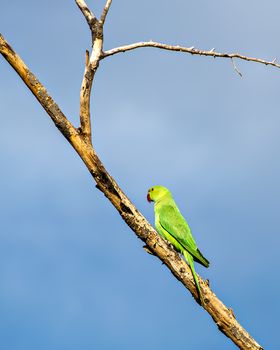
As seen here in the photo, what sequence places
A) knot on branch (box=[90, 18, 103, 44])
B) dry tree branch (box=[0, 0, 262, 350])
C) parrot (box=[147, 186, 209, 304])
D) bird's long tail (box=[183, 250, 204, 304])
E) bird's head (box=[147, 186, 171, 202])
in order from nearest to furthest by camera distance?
dry tree branch (box=[0, 0, 262, 350]), bird's long tail (box=[183, 250, 204, 304]), knot on branch (box=[90, 18, 103, 44]), parrot (box=[147, 186, 209, 304]), bird's head (box=[147, 186, 171, 202])

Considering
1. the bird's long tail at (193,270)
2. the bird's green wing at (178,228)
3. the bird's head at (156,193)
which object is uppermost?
the bird's head at (156,193)

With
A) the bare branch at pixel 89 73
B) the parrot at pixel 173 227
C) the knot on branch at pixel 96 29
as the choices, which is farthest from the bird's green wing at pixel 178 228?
the knot on branch at pixel 96 29

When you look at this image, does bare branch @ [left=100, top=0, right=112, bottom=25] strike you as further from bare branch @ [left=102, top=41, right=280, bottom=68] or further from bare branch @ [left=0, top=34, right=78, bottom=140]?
bare branch @ [left=0, top=34, right=78, bottom=140]

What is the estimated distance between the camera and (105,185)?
6.84 metres

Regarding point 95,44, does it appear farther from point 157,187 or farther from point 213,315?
point 213,315

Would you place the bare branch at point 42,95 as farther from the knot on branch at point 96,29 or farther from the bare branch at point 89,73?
the knot on branch at point 96,29

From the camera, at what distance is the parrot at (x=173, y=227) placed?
25.2 ft

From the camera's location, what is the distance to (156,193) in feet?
29.9

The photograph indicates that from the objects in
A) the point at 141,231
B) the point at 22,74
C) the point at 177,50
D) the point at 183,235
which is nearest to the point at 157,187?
the point at 183,235

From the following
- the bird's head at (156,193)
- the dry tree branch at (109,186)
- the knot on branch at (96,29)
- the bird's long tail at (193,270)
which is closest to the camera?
the dry tree branch at (109,186)

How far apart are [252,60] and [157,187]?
2948 mm

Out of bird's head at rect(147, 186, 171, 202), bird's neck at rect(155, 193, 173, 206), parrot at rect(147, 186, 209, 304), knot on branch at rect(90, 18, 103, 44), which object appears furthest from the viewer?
bird's head at rect(147, 186, 171, 202)

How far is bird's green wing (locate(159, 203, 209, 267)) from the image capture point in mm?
7703

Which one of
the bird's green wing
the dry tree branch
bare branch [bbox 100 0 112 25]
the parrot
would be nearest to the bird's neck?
the parrot
